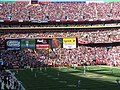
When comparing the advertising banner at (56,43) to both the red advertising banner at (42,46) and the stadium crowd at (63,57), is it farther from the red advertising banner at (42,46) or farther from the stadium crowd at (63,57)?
the red advertising banner at (42,46)

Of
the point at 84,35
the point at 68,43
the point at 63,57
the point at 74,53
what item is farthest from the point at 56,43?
the point at 84,35

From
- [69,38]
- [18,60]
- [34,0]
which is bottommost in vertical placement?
[18,60]

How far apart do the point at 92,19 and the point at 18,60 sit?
19464 mm

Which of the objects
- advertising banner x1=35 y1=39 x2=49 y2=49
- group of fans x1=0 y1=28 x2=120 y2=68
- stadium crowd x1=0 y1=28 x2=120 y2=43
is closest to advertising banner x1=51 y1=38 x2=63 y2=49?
group of fans x1=0 y1=28 x2=120 y2=68

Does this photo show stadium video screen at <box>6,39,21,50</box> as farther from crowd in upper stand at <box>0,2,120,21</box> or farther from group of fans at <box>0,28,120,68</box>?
crowd in upper stand at <box>0,2,120,21</box>

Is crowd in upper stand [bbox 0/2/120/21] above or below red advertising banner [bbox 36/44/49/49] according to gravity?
above

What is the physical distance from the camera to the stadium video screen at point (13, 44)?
57.5 meters

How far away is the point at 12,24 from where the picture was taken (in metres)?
64.2

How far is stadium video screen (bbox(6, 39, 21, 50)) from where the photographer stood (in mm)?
57531

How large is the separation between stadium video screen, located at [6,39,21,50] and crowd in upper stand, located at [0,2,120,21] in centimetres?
854

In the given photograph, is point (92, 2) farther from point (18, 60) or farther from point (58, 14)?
point (18, 60)

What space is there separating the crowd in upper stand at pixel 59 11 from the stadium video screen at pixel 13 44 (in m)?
8.54

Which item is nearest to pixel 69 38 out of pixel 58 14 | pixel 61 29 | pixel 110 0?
pixel 61 29

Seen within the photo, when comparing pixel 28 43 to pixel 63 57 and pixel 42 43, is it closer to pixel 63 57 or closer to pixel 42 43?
pixel 42 43
